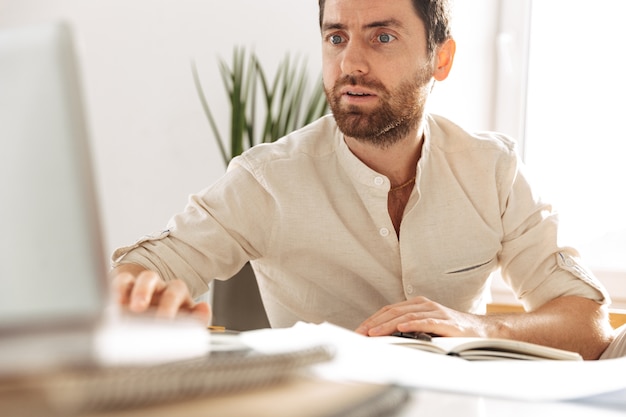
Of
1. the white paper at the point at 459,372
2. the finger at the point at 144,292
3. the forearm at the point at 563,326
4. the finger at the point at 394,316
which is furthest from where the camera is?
the forearm at the point at 563,326

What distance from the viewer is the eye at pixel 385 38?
A: 1.94 meters

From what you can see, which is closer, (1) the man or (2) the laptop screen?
(2) the laptop screen

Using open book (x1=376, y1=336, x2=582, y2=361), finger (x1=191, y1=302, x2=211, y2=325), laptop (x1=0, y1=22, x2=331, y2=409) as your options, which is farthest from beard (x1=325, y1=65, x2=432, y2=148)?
laptop (x1=0, y1=22, x2=331, y2=409)

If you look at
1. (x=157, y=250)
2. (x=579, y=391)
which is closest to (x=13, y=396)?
(x=579, y=391)

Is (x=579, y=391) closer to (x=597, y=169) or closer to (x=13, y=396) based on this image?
(x=13, y=396)

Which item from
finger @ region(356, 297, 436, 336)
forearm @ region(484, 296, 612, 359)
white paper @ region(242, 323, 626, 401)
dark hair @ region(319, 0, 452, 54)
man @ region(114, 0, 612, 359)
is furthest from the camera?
dark hair @ region(319, 0, 452, 54)

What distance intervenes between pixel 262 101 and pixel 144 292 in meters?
1.96

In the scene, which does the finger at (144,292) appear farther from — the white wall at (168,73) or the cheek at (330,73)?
the white wall at (168,73)

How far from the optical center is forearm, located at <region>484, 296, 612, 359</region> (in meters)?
1.59

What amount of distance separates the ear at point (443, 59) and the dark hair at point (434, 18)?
0.02 meters

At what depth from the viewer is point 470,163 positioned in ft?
6.29

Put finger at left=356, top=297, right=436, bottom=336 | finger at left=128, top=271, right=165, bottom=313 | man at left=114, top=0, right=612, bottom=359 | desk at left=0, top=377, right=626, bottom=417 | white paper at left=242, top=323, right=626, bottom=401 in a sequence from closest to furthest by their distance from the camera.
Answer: desk at left=0, top=377, right=626, bottom=417 < white paper at left=242, top=323, right=626, bottom=401 < finger at left=128, top=271, right=165, bottom=313 < finger at left=356, top=297, right=436, bottom=336 < man at left=114, top=0, right=612, bottom=359

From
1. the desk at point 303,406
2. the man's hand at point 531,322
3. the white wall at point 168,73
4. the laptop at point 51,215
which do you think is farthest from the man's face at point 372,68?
the laptop at point 51,215

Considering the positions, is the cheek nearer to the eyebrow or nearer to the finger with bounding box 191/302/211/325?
the eyebrow
